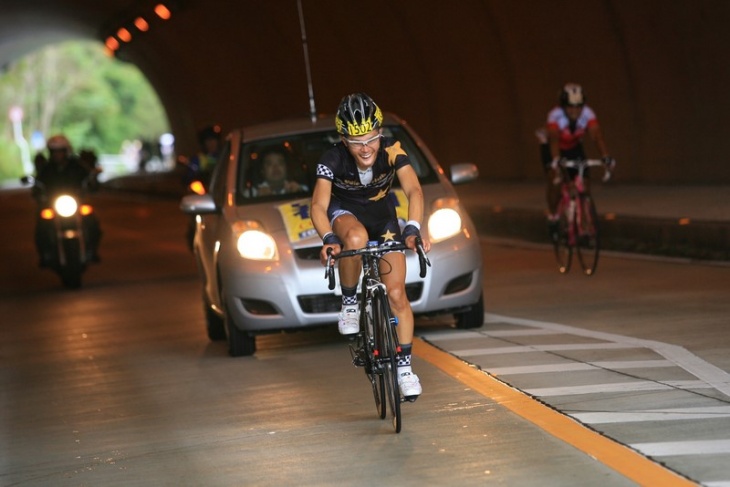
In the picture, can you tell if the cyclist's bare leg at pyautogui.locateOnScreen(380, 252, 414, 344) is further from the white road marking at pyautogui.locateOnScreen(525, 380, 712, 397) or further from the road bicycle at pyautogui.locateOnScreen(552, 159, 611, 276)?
the road bicycle at pyautogui.locateOnScreen(552, 159, 611, 276)

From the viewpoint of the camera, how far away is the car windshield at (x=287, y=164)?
11969 mm

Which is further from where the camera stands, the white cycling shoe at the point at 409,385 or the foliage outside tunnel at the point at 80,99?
the foliage outside tunnel at the point at 80,99

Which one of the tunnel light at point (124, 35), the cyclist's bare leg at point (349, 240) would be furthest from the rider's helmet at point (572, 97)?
the tunnel light at point (124, 35)

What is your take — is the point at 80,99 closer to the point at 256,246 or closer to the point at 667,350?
the point at 256,246

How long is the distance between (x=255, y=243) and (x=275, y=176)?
1129mm

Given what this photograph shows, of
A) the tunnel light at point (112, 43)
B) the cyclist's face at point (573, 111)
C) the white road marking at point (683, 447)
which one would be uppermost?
the tunnel light at point (112, 43)

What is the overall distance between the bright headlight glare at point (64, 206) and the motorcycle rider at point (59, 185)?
141 mm

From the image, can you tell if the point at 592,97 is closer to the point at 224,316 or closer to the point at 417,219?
the point at 224,316

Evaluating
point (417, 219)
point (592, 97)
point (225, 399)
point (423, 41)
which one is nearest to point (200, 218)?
point (225, 399)

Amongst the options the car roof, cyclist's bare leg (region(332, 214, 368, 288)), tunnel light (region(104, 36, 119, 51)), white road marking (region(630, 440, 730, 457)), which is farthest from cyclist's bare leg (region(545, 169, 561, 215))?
tunnel light (region(104, 36, 119, 51))

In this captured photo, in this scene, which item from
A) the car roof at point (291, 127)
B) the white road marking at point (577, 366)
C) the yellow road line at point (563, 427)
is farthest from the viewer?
the car roof at point (291, 127)

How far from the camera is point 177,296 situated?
16.3 meters

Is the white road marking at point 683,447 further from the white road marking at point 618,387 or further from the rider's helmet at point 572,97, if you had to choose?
the rider's helmet at point 572,97

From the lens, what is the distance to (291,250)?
10984 mm
